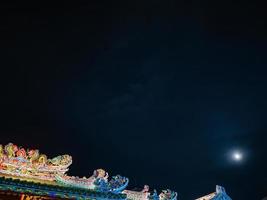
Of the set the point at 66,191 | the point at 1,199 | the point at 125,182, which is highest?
the point at 125,182

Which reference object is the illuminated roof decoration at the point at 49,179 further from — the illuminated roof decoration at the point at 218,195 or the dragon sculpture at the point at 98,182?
the illuminated roof decoration at the point at 218,195

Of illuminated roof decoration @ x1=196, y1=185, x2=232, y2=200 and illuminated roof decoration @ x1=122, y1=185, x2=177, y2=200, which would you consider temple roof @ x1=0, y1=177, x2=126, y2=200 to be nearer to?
illuminated roof decoration @ x1=122, y1=185, x2=177, y2=200

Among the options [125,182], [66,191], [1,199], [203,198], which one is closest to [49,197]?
[66,191]

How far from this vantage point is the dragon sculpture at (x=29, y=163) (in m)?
13.7

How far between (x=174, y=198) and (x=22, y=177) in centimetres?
693

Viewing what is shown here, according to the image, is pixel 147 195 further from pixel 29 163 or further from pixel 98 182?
pixel 29 163

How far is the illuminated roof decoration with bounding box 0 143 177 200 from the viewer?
13.1 m

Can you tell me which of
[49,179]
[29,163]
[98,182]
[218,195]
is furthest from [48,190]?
[218,195]

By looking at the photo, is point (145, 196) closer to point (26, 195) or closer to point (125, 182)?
point (125, 182)

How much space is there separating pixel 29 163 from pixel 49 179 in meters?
1.04

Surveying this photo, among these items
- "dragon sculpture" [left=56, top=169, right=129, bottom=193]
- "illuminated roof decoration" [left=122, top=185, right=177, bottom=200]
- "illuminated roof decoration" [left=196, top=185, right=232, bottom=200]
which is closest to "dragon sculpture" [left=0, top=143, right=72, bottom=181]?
"dragon sculpture" [left=56, top=169, right=129, bottom=193]

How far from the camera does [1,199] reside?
1273cm

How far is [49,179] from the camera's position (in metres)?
14.1

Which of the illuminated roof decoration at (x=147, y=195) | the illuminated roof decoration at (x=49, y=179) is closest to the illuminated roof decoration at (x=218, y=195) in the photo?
the illuminated roof decoration at (x=147, y=195)
